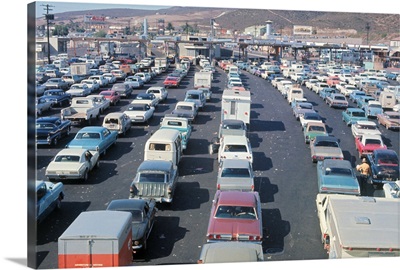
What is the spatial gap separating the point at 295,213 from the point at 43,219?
836cm

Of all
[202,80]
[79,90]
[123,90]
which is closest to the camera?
[79,90]

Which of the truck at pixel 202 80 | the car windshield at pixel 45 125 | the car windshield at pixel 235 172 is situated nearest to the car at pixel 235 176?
the car windshield at pixel 235 172

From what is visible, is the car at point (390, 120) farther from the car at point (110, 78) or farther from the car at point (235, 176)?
the car at point (110, 78)

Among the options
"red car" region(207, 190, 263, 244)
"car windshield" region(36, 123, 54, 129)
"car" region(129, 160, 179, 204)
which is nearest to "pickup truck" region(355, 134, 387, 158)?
"car" region(129, 160, 179, 204)

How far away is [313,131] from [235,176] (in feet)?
34.8

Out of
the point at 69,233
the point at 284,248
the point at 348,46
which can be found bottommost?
the point at 284,248

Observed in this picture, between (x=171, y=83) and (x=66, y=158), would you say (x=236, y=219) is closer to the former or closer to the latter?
(x=66, y=158)

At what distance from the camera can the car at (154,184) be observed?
18.5 meters

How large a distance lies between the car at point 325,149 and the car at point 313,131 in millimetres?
2757

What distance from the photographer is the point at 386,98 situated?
144ft

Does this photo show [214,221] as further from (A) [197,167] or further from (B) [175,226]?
(A) [197,167]

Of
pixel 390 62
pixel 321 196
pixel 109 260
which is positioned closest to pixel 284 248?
pixel 321 196

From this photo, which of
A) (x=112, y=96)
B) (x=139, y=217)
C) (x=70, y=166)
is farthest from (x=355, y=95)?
(x=139, y=217)

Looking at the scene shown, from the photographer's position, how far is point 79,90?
152 ft
